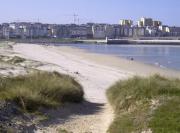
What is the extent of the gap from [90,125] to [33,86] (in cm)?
265

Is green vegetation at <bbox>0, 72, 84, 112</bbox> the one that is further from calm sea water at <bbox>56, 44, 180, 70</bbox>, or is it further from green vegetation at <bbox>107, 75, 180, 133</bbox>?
calm sea water at <bbox>56, 44, 180, 70</bbox>

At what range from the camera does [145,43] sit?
19150 cm

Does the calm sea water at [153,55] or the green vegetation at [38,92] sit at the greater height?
the green vegetation at [38,92]

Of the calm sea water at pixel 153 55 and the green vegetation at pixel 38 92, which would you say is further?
the calm sea water at pixel 153 55

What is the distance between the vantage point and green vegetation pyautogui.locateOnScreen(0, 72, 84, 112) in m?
12.9

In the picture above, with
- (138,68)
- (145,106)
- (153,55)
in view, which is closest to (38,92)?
(145,106)

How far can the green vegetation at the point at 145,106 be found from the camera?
1042 centimetres

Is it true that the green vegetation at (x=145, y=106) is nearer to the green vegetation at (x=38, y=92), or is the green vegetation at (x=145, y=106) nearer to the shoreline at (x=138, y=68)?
the green vegetation at (x=38, y=92)

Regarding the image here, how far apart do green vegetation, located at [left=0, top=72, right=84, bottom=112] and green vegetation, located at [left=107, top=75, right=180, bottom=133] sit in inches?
51.9

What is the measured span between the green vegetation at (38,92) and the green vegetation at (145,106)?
1320mm

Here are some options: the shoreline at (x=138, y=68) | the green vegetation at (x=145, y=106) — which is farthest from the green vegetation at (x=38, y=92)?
the shoreline at (x=138, y=68)

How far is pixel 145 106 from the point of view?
12398 mm

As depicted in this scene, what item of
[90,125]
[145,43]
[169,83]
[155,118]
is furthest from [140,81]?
[145,43]

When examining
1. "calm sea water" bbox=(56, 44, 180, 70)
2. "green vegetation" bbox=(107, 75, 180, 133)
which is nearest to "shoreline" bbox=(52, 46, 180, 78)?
"calm sea water" bbox=(56, 44, 180, 70)
